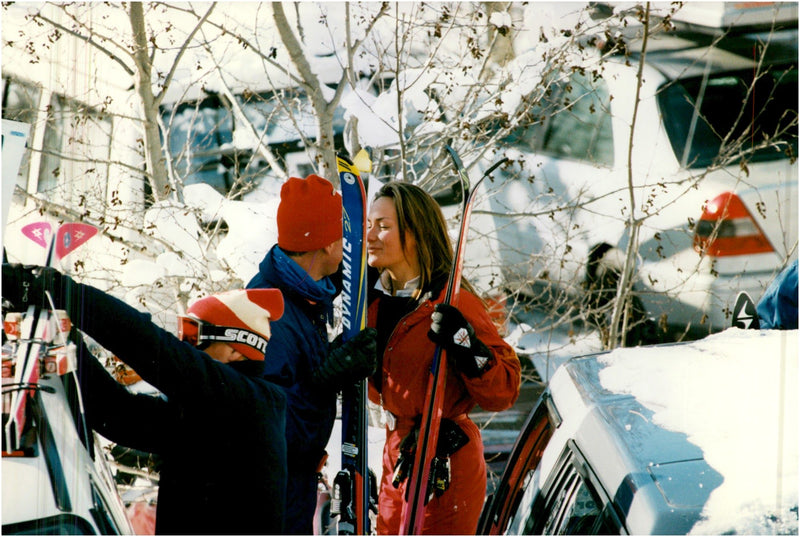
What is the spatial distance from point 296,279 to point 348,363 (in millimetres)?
354

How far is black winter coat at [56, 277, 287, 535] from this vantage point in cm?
208

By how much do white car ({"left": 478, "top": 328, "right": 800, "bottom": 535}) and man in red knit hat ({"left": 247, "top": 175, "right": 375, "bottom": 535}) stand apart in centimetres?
67

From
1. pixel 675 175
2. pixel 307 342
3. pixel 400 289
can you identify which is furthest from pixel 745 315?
pixel 675 175

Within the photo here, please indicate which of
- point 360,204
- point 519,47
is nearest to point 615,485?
point 360,204

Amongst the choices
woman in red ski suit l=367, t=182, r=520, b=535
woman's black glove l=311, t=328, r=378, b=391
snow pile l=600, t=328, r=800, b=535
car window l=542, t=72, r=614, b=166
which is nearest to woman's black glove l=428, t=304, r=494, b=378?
woman in red ski suit l=367, t=182, r=520, b=535

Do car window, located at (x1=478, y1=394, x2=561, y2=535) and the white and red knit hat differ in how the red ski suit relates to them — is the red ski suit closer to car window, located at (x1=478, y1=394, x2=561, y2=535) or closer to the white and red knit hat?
car window, located at (x1=478, y1=394, x2=561, y2=535)

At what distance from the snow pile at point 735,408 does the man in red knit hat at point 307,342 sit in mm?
839

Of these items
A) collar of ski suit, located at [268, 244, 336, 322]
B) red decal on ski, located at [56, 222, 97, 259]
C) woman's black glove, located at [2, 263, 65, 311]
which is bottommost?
collar of ski suit, located at [268, 244, 336, 322]

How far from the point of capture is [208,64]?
16.6 feet

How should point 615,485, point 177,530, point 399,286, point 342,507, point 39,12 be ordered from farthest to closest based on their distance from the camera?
point 39,12 → point 399,286 → point 342,507 → point 177,530 → point 615,485

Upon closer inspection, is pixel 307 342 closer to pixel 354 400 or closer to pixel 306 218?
pixel 354 400

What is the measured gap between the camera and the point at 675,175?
4.82m

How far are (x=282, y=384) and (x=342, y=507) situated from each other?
0.50 m

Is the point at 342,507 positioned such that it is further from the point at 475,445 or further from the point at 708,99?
the point at 708,99
